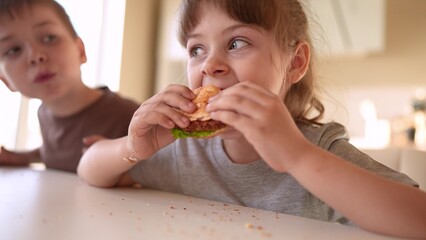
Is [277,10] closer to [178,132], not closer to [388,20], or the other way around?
[178,132]

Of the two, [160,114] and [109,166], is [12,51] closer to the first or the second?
[109,166]

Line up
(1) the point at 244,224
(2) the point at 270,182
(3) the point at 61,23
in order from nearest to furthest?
1. (1) the point at 244,224
2. (2) the point at 270,182
3. (3) the point at 61,23

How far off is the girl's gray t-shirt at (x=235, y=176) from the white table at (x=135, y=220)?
0.44 ft

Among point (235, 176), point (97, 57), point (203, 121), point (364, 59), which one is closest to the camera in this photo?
point (203, 121)

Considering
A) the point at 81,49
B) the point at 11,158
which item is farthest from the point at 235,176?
the point at 11,158

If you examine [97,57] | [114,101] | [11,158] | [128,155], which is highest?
[97,57]

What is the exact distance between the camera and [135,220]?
54cm

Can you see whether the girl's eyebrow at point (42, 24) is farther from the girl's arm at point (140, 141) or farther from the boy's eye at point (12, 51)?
the girl's arm at point (140, 141)

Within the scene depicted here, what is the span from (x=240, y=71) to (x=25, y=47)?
2.15 feet

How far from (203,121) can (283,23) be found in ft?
1.06

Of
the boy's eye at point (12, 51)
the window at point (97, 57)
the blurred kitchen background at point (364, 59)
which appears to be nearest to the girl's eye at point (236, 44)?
the boy's eye at point (12, 51)

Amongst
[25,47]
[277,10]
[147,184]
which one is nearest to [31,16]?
[25,47]

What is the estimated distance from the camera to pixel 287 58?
2.76 ft

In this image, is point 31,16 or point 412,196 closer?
point 412,196
